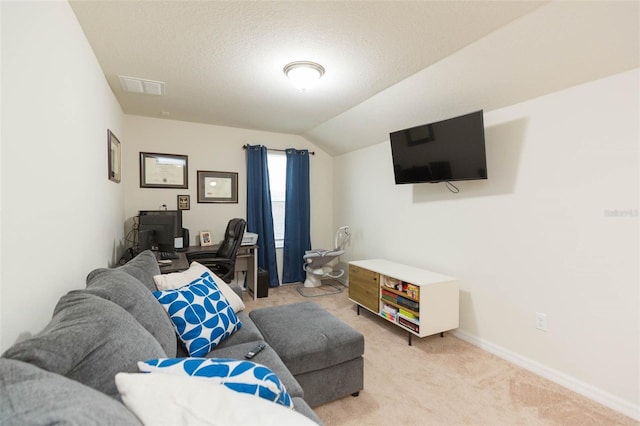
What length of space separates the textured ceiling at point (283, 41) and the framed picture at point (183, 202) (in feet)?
4.62

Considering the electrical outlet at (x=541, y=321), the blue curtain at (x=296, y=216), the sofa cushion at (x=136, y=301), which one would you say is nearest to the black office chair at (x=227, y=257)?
the blue curtain at (x=296, y=216)

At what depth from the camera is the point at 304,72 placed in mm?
2510

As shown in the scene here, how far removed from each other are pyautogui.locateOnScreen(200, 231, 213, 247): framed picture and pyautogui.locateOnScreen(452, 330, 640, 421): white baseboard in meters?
3.49

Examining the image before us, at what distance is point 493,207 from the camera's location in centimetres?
271

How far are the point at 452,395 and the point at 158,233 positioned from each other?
294 cm

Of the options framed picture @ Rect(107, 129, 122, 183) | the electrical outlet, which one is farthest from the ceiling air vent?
the electrical outlet

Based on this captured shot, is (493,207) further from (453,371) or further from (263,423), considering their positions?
(263,423)

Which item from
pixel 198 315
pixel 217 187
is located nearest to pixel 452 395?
pixel 198 315

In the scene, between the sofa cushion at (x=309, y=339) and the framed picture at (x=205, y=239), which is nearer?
the sofa cushion at (x=309, y=339)

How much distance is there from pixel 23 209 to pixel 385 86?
285 centimetres

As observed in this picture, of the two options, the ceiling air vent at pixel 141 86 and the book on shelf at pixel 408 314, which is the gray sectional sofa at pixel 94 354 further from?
the ceiling air vent at pixel 141 86

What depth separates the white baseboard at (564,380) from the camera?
192 cm

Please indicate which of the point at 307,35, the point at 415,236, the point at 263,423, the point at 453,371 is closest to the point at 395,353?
the point at 453,371

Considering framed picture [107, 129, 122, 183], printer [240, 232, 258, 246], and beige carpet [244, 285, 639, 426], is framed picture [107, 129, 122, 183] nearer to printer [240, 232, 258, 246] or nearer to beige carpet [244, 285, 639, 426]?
printer [240, 232, 258, 246]
